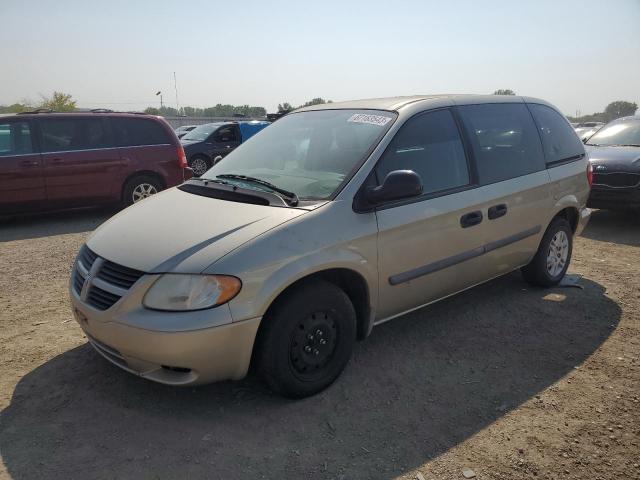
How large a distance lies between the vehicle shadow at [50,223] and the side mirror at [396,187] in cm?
573

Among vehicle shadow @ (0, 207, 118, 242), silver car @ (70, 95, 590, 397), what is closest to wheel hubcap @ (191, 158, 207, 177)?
vehicle shadow @ (0, 207, 118, 242)

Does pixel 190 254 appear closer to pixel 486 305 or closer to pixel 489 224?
pixel 489 224

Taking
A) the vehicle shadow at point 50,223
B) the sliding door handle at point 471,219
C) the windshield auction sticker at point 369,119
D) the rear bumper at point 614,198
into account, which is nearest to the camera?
the windshield auction sticker at point 369,119

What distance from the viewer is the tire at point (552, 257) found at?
461 centimetres

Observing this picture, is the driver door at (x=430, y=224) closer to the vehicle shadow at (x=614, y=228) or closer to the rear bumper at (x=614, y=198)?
the vehicle shadow at (x=614, y=228)

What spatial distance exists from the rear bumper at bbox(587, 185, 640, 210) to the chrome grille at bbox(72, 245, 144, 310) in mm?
6809

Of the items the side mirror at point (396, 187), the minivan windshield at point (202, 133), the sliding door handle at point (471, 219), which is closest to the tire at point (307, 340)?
the side mirror at point (396, 187)

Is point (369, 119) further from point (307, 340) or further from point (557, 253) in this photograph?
point (557, 253)

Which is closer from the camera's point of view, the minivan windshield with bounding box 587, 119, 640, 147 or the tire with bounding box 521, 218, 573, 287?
the tire with bounding box 521, 218, 573, 287

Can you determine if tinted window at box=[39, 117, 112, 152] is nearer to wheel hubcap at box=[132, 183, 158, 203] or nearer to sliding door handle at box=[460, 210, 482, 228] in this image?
wheel hubcap at box=[132, 183, 158, 203]

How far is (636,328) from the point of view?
4031mm

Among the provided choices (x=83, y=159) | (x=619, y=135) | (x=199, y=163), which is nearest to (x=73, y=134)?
(x=83, y=159)

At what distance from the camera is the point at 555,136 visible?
186 inches

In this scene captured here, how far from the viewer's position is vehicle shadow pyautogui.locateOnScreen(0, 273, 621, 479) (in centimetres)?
252
